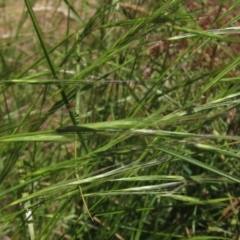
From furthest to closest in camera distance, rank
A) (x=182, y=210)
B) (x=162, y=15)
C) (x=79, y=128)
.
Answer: (x=182, y=210) < (x=162, y=15) < (x=79, y=128)

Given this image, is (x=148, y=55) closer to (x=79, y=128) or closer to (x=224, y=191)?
(x=224, y=191)

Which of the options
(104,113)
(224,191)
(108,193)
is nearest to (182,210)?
(224,191)

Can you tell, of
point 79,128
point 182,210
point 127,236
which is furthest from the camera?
point 182,210

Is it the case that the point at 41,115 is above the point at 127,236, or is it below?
above

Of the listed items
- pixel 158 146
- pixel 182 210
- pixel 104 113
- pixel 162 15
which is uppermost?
pixel 162 15

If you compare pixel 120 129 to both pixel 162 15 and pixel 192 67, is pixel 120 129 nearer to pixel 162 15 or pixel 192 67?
pixel 162 15

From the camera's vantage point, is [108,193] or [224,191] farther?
[224,191]

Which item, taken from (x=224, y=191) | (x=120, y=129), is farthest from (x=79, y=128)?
(x=224, y=191)
